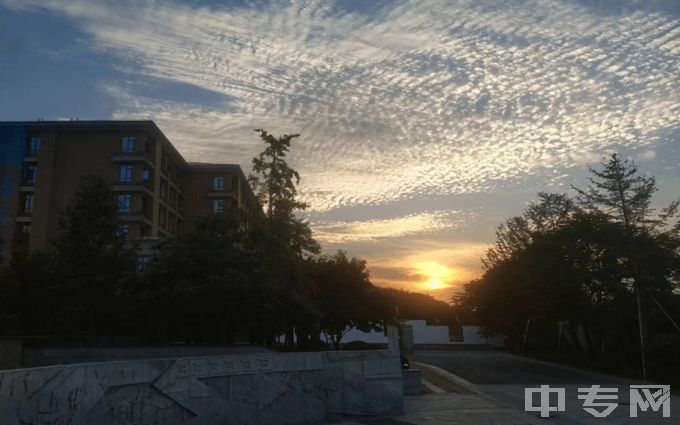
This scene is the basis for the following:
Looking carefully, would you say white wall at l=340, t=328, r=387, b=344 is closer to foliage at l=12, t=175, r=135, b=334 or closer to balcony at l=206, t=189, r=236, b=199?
balcony at l=206, t=189, r=236, b=199

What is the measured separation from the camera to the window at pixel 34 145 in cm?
4878

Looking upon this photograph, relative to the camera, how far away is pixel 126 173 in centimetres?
4922

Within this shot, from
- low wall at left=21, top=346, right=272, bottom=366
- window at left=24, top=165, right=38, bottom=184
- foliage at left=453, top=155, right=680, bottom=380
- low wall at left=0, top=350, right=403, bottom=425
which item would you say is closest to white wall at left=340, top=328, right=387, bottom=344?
foliage at left=453, top=155, right=680, bottom=380

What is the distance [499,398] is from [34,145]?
45.4 metres

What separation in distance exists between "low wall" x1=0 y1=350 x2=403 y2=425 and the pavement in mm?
839

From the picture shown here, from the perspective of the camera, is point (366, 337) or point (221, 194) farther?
point (221, 194)

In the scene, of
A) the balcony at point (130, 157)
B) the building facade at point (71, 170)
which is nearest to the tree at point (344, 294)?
the building facade at point (71, 170)

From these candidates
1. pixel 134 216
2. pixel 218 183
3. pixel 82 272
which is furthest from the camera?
pixel 218 183

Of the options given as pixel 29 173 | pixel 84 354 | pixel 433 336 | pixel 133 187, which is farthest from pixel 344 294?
pixel 29 173

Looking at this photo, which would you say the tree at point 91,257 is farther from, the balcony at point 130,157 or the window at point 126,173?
the window at point 126,173

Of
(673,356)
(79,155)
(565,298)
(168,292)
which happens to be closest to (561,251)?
(565,298)

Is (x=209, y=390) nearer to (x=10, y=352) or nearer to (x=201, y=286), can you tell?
(x=201, y=286)

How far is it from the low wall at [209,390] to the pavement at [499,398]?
84 cm

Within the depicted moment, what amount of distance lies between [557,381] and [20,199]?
1714 inches
